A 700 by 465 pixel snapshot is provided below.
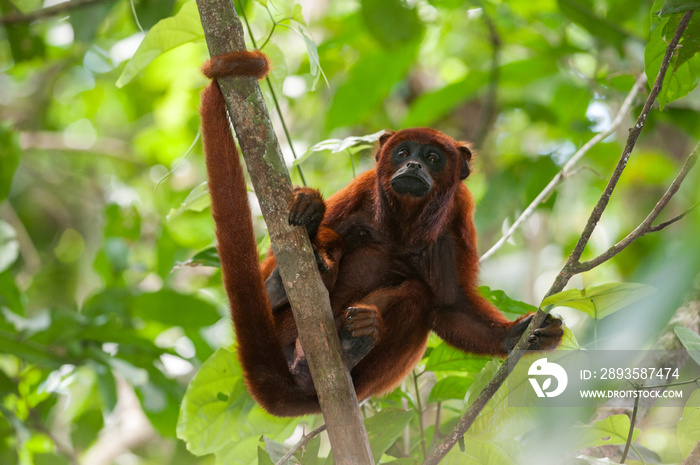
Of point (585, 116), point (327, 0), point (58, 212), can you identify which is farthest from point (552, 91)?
point (58, 212)

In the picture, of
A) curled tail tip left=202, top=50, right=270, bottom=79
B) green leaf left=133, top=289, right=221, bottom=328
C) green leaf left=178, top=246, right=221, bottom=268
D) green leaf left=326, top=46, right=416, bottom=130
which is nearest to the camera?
curled tail tip left=202, top=50, right=270, bottom=79

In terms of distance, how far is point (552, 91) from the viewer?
17.3ft

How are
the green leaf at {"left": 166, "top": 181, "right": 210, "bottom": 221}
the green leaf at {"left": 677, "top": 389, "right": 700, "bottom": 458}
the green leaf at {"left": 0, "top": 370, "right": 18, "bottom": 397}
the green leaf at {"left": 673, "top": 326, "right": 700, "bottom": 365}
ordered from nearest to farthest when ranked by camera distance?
the green leaf at {"left": 673, "top": 326, "right": 700, "bottom": 365} → the green leaf at {"left": 677, "top": 389, "right": 700, "bottom": 458} → the green leaf at {"left": 166, "top": 181, "right": 210, "bottom": 221} → the green leaf at {"left": 0, "top": 370, "right": 18, "bottom": 397}

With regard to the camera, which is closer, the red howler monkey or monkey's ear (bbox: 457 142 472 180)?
the red howler monkey

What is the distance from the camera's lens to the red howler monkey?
2.04 m

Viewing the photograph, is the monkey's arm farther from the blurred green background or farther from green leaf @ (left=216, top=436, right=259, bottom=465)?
green leaf @ (left=216, top=436, right=259, bottom=465)

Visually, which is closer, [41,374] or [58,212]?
[41,374]

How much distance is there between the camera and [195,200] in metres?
2.71

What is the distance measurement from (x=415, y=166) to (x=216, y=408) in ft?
4.23

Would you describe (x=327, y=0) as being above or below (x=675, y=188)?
below

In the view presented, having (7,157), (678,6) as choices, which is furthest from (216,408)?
(7,157)

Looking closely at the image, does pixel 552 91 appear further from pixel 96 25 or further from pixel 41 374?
pixel 41 374

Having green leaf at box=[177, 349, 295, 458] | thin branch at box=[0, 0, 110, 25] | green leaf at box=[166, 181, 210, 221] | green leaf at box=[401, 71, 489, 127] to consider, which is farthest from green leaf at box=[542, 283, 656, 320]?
thin branch at box=[0, 0, 110, 25]

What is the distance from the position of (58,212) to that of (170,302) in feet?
11.9
